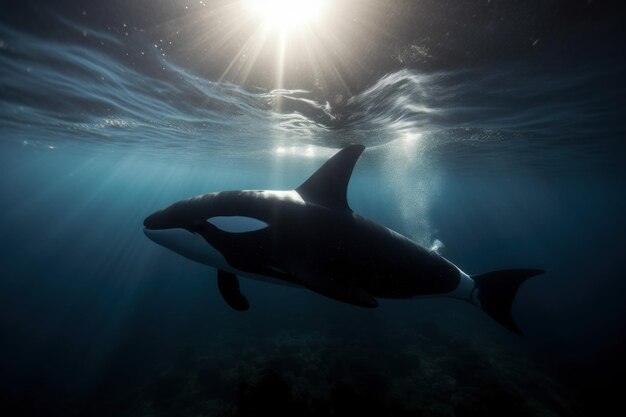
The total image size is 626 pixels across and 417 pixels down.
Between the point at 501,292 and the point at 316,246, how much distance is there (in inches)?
137

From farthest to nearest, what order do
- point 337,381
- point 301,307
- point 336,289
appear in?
point 301,307 < point 337,381 < point 336,289

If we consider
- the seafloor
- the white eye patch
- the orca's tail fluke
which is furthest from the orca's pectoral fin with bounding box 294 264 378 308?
the seafloor

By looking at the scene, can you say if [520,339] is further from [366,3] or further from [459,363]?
[366,3]

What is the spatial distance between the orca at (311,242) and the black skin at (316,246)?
0.04 feet

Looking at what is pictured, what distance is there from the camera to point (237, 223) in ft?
13.8

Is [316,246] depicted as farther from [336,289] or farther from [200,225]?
[200,225]

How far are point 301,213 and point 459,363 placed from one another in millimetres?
13405

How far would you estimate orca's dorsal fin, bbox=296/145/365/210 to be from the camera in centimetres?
455

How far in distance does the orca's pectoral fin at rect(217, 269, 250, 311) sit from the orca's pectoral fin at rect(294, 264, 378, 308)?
2.35 m

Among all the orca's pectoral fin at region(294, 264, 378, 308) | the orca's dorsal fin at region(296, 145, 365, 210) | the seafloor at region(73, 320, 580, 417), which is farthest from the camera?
the seafloor at region(73, 320, 580, 417)

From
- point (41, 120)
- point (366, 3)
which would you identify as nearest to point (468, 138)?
point (366, 3)

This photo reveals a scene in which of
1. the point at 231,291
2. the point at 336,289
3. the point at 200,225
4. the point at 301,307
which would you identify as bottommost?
the point at 301,307

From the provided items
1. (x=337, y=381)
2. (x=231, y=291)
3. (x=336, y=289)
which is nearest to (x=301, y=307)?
(x=337, y=381)

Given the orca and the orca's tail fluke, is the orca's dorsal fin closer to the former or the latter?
the orca
